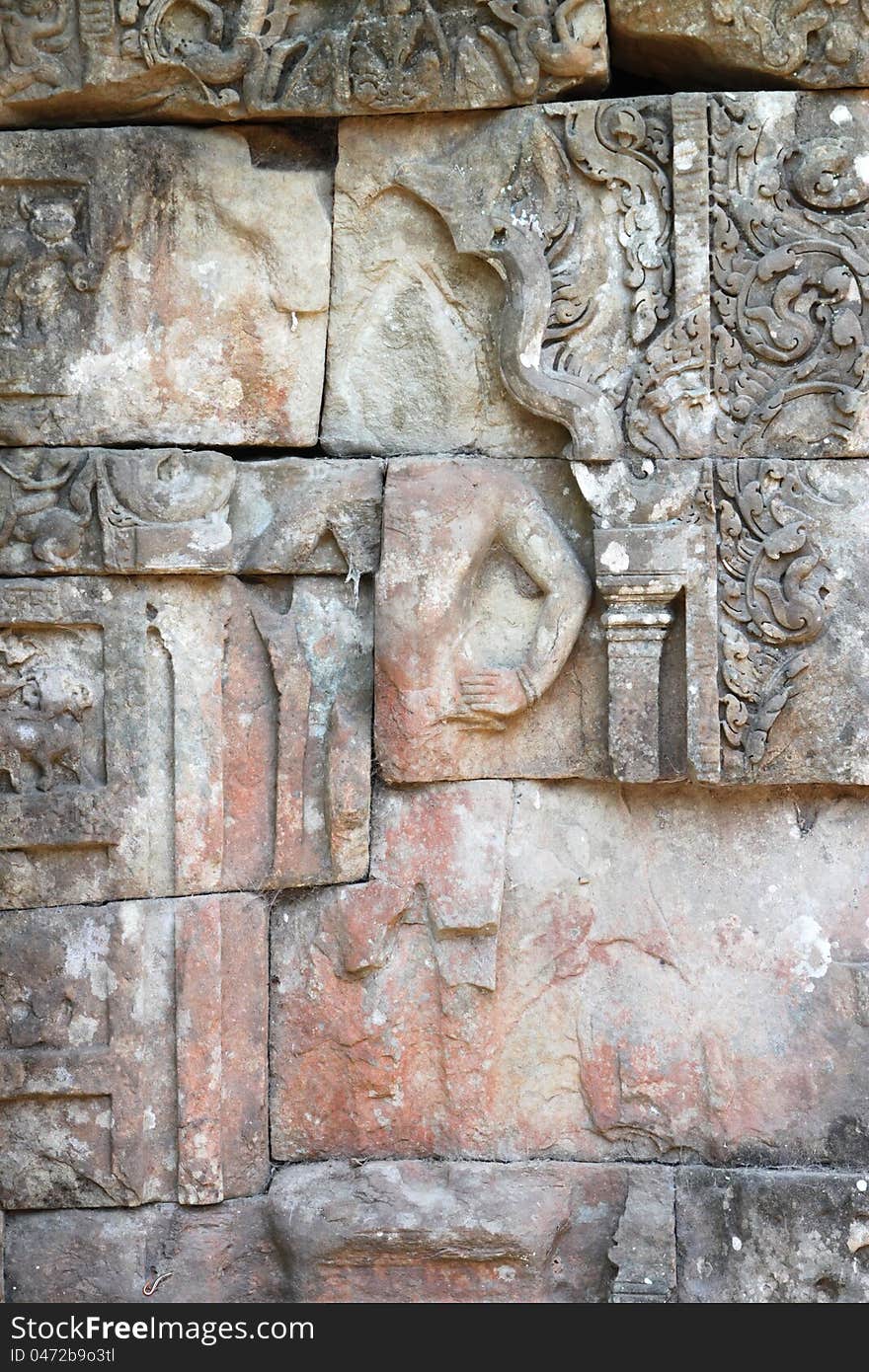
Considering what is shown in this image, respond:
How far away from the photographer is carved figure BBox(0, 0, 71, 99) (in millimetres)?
4898

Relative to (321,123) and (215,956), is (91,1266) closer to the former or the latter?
(215,956)

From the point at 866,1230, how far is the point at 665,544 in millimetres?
2050

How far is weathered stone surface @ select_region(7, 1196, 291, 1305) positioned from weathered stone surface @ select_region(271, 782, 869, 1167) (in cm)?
37

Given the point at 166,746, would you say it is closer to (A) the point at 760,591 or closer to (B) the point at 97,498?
(B) the point at 97,498

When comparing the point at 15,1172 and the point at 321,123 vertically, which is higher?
the point at 321,123

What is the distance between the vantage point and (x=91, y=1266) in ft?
16.3

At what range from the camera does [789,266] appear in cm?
476

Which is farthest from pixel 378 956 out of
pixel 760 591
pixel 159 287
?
pixel 159 287

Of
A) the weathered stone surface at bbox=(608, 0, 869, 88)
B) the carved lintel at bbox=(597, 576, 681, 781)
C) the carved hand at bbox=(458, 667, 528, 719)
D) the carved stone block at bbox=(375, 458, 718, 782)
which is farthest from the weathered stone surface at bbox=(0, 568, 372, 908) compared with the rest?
the weathered stone surface at bbox=(608, 0, 869, 88)

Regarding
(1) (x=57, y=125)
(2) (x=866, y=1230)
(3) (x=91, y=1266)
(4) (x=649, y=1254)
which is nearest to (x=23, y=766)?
(3) (x=91, y=1266)

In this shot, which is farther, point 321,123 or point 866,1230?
point 321,123

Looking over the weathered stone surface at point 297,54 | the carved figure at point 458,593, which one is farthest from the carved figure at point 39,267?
the carved figure at point 458,593

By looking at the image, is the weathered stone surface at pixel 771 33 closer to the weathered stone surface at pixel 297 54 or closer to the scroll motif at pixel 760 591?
the weathered stone surface at pixel 297 54

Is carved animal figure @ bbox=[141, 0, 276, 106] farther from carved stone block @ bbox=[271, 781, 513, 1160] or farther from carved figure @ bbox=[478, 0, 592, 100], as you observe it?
carved stone block @ bbox=[271, 781, 513, 1160]
